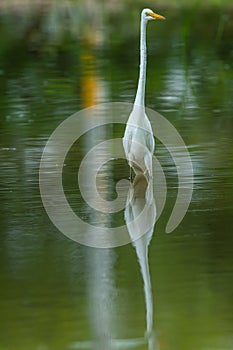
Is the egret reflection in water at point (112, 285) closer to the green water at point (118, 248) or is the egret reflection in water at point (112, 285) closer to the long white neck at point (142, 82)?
the green water at point (118, 248)

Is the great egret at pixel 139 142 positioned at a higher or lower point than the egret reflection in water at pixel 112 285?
lower

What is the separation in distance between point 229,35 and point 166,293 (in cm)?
1310

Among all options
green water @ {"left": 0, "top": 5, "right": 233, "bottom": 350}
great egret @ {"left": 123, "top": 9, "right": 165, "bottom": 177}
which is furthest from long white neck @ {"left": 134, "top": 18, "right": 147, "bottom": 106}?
green water @ {"left": 0, "top": 5, "right": 233, "bottom": 350}

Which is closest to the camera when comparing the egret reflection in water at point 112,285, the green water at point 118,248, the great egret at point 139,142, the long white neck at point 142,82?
the egret reflection in water at point 112,285

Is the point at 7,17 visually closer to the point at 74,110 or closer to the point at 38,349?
the point at 74,110

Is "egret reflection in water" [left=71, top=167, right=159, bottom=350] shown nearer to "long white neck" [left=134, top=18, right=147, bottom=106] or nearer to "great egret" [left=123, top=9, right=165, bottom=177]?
"great egret" [left=123, top=9, right=165, bottom=177]

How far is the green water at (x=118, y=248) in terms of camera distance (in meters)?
5.38

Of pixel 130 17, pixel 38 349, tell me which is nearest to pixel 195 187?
pixel 38 349

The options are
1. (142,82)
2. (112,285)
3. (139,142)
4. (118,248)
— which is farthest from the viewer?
(142,82)

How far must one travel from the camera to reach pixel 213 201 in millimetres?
7855

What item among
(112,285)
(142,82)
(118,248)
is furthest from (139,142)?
(112,285)

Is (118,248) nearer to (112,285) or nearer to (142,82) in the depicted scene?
(112,285)

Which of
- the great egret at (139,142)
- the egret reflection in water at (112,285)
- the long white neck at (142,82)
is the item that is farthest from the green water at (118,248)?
the long white neck at (142,82)

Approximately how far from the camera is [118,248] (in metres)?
6.86
